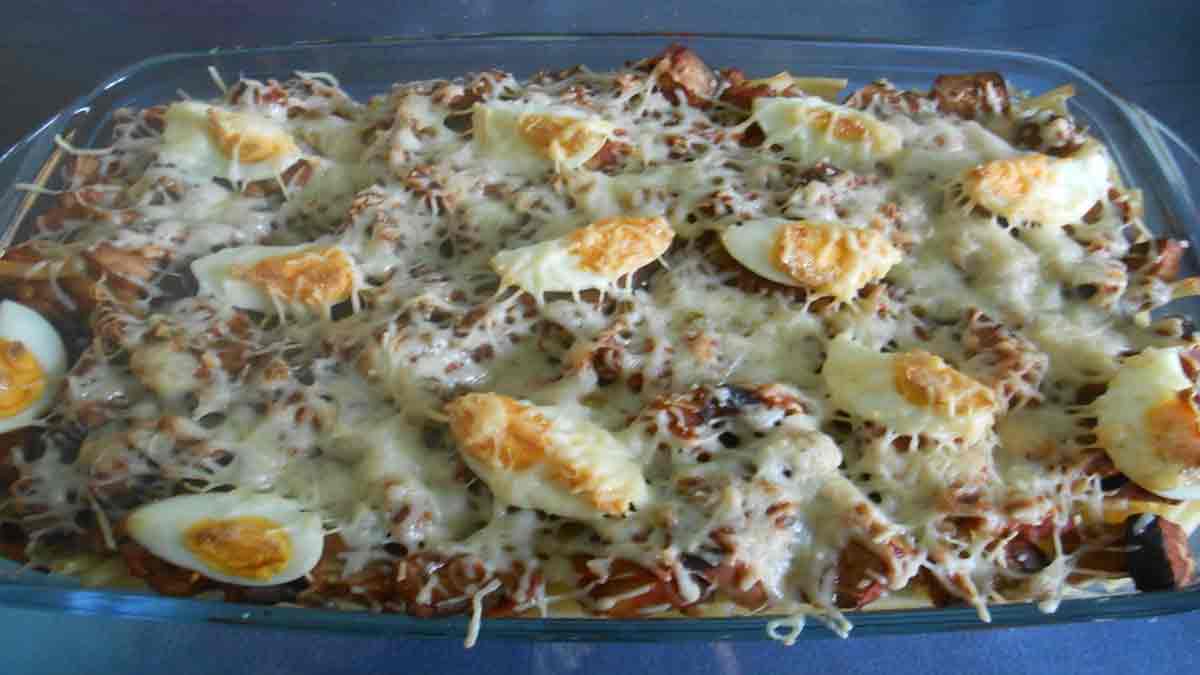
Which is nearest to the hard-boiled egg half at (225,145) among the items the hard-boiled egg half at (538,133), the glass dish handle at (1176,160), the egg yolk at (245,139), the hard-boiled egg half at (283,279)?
the egg yolk at (245,139)

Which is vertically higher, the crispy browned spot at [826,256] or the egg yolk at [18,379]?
the crispy browned spot at [826,256]

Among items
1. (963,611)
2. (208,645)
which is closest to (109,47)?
(208,645)

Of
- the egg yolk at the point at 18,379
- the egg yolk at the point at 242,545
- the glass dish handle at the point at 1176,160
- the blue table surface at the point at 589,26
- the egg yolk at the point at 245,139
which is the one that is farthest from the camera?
the blue table surface at the point at 589,26

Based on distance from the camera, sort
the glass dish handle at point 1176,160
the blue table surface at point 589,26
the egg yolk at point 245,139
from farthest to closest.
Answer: the blue table surface at point 589,26 → the glass dish handle at point 1176,160 → the egg yolk at point 245,139

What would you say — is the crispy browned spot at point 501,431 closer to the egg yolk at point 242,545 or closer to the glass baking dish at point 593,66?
the egg yolk at point 242,545

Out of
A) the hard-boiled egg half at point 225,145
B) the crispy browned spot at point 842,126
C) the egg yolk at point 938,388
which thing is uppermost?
the crispy browned spot at point 842,126

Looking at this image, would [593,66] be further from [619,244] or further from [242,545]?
[242,545]

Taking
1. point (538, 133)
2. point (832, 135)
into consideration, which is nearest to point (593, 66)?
point (538, 133)
